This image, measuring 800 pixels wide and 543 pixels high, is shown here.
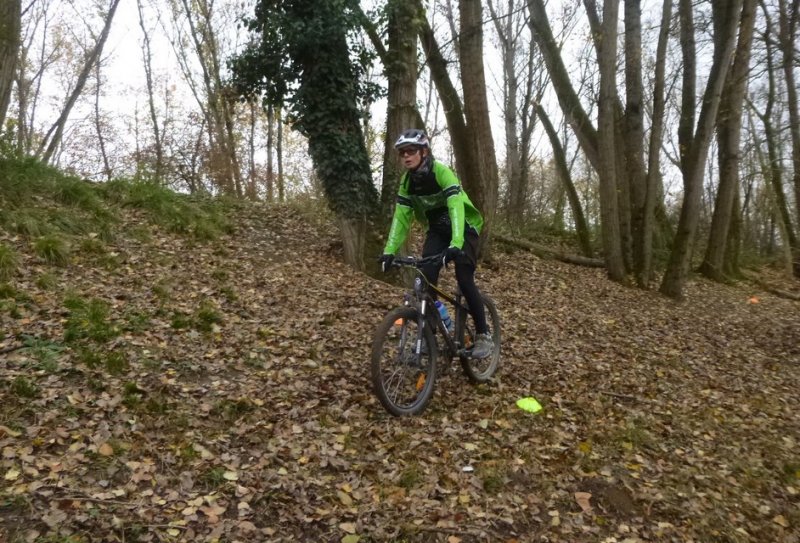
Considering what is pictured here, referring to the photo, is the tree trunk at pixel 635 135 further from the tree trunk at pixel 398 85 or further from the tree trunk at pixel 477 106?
the tree trunk at pixel 398 85

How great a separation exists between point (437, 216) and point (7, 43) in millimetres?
7493

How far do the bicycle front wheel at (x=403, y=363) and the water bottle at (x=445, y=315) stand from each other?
29cm

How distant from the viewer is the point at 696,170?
442 inches

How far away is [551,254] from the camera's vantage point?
44.0 ft

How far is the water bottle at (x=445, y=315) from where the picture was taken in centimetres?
537

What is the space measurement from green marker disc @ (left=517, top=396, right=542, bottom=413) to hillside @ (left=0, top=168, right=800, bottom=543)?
9 centimetres

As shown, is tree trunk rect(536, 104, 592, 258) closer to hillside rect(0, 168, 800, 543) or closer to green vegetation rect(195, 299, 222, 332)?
hillside rect(0, 168, 800, 543)

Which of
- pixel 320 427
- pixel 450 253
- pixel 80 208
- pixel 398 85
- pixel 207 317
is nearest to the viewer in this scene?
pixel 320 427

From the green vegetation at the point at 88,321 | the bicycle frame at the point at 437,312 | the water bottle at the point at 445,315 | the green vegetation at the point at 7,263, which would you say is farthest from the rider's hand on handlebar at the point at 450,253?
the green vegetation at the point at 7,263

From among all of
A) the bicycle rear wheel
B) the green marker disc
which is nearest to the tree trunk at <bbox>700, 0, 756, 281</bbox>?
the bicycle rear wheel

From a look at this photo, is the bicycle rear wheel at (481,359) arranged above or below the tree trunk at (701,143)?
below

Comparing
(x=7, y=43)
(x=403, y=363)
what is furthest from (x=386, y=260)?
(x=7, y=43)

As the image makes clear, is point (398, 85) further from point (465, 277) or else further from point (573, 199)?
point (573, 199)

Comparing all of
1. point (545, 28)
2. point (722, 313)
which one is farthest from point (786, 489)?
point (545, 28)
